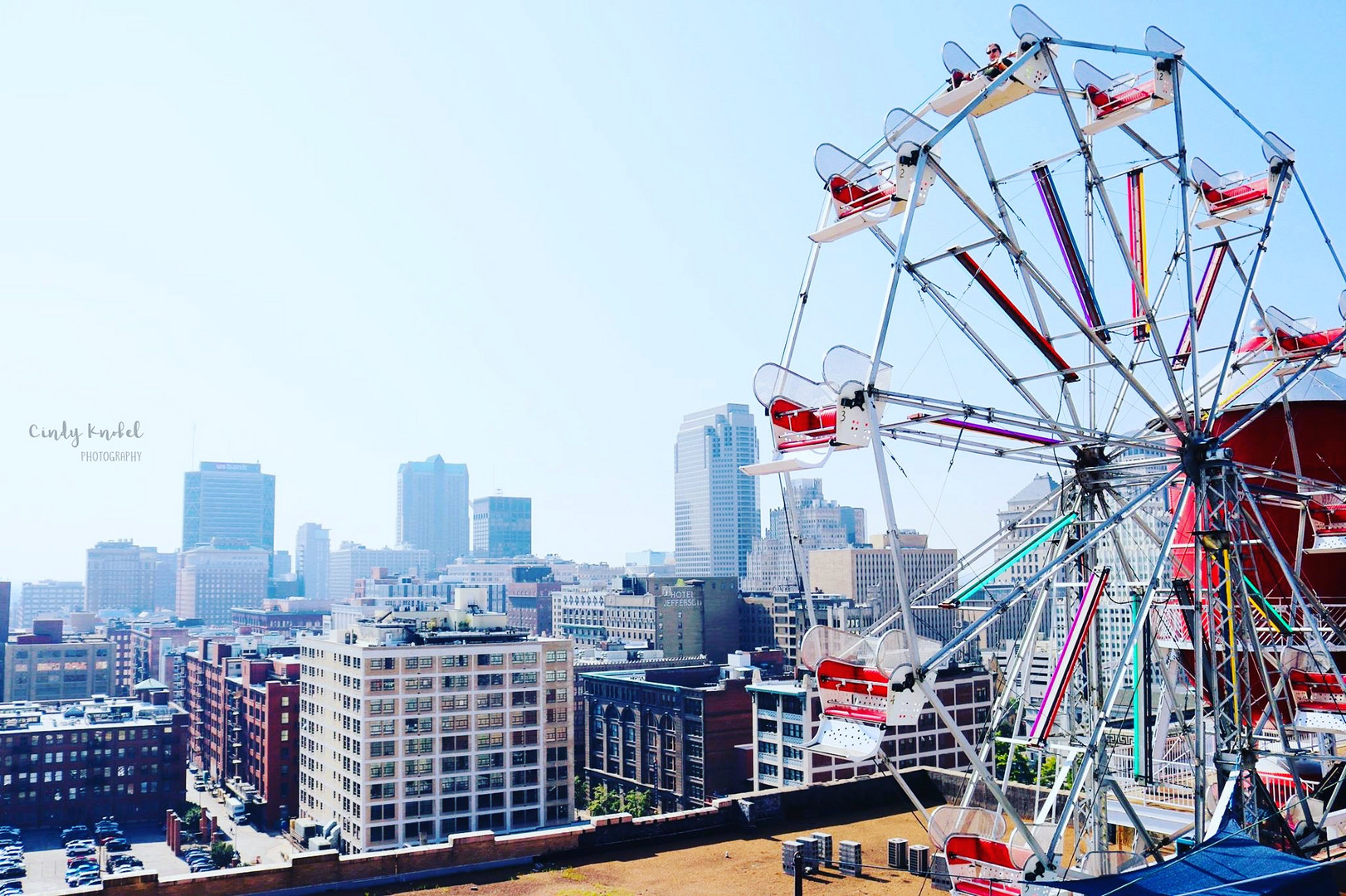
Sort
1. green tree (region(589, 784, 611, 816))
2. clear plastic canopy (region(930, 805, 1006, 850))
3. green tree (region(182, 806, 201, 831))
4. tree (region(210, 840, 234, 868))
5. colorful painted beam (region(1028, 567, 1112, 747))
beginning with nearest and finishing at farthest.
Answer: colorful painted beam (region(1028, 567, 1112, 747)), clear plastic canopy (region(930, 805, 1006, 850)), tree (region(210, 840, 234, 868)), green tree (region(589, 784, 611, 816)), green tree (region(182, 806, 201, 831))

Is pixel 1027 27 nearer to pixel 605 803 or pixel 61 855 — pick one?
pixel 605 803

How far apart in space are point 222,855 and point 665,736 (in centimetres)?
4139

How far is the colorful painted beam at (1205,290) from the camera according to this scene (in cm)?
2380

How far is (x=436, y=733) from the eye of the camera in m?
93.6

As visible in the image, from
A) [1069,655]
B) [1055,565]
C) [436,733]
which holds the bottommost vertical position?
[436,733]

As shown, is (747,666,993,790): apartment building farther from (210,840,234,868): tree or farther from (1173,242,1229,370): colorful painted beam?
(1173,242,1229,370): colorful painted beam

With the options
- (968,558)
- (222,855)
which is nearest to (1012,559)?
(968,558)

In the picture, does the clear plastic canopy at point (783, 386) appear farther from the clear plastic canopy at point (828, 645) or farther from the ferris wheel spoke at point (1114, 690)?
the ferris wheel spoke at point (1114, 690)

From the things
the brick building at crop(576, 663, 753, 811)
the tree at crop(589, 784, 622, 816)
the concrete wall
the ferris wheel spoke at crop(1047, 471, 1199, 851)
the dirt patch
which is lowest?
the tree at crop(589, 784, 622, 816)

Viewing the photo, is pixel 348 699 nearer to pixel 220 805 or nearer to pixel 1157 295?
pixel 220 805

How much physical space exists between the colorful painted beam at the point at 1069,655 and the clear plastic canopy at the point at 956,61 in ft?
31.4

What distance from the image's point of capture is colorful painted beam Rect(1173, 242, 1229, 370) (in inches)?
937

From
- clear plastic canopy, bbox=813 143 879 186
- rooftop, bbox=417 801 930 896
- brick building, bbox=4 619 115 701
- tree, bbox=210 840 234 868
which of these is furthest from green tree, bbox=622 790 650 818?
brick building, bbox=4 619 115 701

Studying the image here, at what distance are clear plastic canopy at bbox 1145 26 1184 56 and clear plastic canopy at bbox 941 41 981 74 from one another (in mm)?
3577
